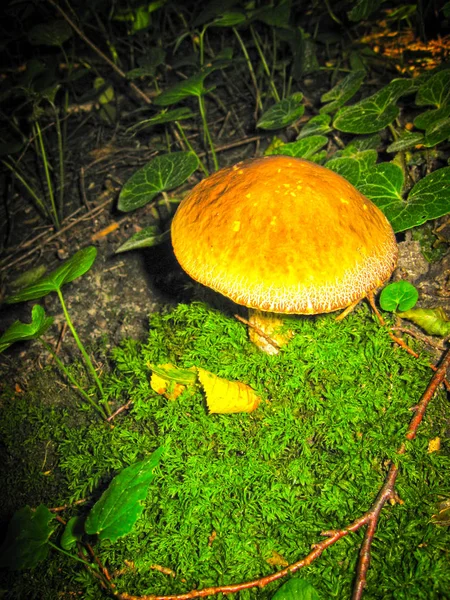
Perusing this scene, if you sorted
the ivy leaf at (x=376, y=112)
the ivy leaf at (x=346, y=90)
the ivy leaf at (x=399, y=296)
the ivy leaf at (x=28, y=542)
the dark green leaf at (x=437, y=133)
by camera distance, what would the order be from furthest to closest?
the ivy leaf at (x=346, y=90) → the ivy leaf at (x=376, y=112) → the dark green leaf at (x=437, y=133) → the ivy leaf at (x=399, y=296) → the ivy leaf at (x=28, y=542)

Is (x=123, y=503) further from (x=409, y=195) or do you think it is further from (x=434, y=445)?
(x=409, y=195)

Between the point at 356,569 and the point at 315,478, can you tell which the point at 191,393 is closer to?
the point at 315,478

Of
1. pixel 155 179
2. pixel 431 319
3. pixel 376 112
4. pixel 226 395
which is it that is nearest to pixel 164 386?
pixel 226 395

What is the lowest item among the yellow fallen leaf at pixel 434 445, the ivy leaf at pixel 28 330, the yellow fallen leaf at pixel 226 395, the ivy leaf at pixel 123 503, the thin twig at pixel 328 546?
the yellow fallen leaf at pixel 434 445

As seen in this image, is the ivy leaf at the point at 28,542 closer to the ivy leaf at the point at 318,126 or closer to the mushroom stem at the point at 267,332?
the mushroom stem at the point at 267,332

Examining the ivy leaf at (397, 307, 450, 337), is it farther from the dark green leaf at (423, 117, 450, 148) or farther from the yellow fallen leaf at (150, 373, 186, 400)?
the yellow fallen leaf at (150, 373, 186, 400)

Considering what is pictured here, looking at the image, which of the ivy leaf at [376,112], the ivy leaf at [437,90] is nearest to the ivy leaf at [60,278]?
the ivy leaf at [376,112]
